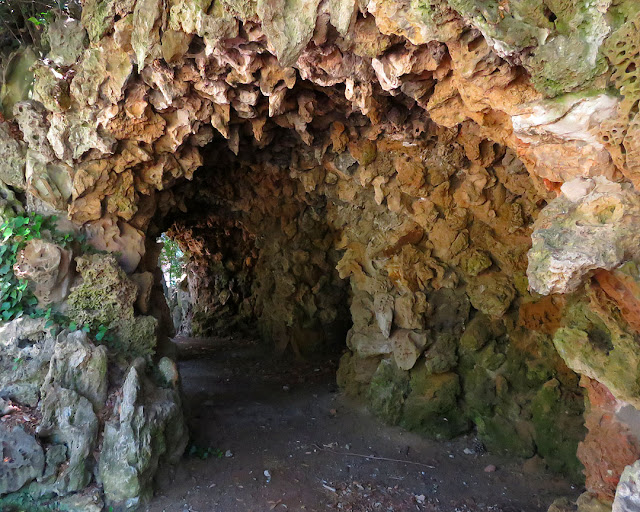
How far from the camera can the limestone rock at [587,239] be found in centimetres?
240

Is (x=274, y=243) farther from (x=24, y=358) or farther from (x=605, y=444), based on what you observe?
(x=605, y=444)

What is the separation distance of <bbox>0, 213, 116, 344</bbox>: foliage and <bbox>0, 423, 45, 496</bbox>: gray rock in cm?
103

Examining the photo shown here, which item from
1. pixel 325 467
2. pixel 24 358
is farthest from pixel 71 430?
pixel 325 467

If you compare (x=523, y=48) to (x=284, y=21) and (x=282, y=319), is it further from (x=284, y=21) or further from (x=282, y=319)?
(x=282, y=319)

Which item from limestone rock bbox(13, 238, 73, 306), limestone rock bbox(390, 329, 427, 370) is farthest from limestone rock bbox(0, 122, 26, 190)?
limestone rock bbox(390, 329, 427, 370)

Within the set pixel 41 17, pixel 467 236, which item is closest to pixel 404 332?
pixel 467 236

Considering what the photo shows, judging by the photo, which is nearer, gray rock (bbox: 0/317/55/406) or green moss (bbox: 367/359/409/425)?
gray rock (bbox: 0/317/55/406)

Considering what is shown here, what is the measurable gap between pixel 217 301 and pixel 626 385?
1040 cm

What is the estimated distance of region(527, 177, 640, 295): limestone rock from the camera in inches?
94.4

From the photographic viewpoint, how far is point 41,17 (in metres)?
4.94

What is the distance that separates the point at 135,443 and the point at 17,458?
903mm

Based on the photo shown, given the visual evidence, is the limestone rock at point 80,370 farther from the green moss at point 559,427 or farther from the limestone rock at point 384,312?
the green moss at point 559,427

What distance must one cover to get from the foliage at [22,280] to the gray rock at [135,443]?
86 centimetres

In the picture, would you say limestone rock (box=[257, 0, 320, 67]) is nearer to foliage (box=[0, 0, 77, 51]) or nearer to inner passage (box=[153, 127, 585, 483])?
inner passage (box=[153, 127, 585, 483])
